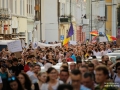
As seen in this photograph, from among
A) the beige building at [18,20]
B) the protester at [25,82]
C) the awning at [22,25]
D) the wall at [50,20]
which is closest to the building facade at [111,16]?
the wall at [50,20]

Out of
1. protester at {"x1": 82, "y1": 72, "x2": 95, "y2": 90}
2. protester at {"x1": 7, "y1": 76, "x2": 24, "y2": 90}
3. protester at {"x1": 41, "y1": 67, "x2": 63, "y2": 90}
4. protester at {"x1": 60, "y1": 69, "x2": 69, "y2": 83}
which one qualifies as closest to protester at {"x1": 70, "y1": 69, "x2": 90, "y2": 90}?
protester at {"x1": 82, "y1": 72, "x2": 95, "y2": 90}

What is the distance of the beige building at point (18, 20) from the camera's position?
4093 cm

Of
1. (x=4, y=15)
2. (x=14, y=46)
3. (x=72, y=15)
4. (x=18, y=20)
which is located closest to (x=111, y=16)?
(x=72, y=15)

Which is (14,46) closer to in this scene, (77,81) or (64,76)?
Answer: (64,76)

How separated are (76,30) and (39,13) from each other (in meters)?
23.2

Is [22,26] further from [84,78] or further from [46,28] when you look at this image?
[84,78]

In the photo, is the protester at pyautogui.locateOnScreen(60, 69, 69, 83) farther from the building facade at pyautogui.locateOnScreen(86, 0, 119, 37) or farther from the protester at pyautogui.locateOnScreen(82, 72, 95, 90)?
the building facade at pyautogui.locateOnScreen(86, 0, 119, 37)

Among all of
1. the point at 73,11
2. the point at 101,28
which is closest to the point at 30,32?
the point at 73,11

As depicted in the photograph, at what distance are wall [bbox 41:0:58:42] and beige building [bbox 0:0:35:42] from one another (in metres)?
9.24

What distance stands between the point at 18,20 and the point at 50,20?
17.2 meters

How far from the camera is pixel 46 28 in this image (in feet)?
203

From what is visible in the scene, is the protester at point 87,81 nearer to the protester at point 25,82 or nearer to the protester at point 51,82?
the protester at point 51,82

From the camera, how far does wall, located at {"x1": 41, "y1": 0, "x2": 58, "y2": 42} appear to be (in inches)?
2424

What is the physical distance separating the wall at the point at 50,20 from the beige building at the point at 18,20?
9.24 metres
